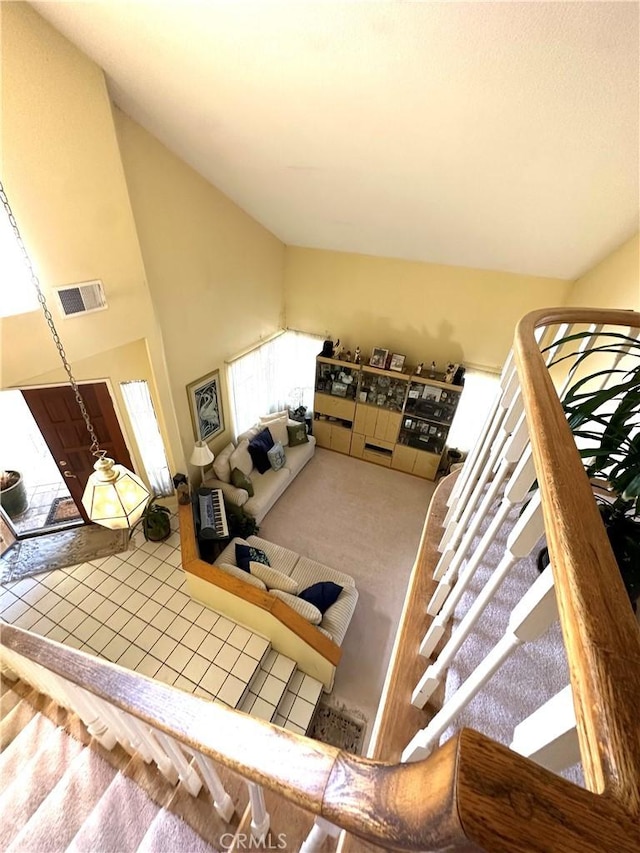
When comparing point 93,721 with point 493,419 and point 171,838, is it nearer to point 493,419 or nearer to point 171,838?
point 171,838

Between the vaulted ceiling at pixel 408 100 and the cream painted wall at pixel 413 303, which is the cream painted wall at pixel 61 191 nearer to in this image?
the vaulted ceiling at pixel 408 100

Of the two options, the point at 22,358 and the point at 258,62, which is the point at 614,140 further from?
the point at 22,358

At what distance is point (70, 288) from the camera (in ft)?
8.93

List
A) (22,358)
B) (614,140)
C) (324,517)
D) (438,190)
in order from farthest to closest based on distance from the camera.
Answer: (324,517)
(438,190)
(22,358)
(614,140)

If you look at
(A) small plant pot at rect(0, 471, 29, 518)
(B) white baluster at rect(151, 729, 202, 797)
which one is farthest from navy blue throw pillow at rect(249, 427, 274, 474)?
(B) white baluster at rect(151, 729, 202, 797)

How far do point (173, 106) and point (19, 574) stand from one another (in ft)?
14.3

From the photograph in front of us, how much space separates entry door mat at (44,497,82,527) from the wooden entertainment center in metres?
3.58

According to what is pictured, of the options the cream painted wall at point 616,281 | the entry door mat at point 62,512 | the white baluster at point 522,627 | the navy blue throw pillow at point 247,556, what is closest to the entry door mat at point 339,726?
the navy blue throw pillow at point 247,556

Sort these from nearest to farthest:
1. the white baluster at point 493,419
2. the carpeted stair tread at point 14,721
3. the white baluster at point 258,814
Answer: the white baluster at point 258,814 → the white baluster at point 493,419 → the carpeted stair tread at point 14,721

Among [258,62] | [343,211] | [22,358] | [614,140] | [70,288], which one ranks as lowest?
[22,358]

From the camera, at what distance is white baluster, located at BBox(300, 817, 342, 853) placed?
75cm

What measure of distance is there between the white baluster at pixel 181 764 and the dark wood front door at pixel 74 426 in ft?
10.6

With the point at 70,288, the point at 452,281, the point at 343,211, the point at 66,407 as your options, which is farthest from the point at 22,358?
the point at 452,281

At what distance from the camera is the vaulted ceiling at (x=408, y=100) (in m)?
1.65
